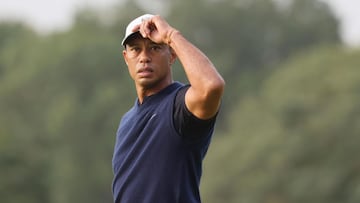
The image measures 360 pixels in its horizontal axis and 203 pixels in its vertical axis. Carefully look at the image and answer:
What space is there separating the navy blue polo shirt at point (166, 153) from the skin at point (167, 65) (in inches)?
2.8

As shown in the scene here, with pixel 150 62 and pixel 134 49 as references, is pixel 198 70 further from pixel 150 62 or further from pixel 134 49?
pixel 134 49

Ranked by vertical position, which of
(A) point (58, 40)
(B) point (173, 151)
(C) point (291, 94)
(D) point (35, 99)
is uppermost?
(A) point (58, 40)

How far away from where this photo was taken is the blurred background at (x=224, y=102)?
51125mm

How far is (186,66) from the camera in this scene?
23.2 feet

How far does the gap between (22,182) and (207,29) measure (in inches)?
1388

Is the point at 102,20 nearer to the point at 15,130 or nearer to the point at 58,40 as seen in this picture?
the point at 58,40

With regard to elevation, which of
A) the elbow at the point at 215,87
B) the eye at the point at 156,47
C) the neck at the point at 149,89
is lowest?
the elbow at the point at 215,87

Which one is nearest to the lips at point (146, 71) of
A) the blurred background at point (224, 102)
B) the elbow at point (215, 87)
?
the elbow at point (215, 87)

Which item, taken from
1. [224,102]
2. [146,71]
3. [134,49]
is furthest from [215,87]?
[224,102]

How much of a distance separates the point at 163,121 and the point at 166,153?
0.16 metres

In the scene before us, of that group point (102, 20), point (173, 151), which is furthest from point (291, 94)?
point (173, 151)

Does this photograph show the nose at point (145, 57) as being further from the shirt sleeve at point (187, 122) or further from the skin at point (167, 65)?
the shirt sleeve at point (187, 122)

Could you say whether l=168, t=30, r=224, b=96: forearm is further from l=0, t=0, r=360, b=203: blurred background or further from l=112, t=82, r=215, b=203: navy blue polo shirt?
l=0, t=0, r=360, b=203: blurred background

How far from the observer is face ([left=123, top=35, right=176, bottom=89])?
7492mm
